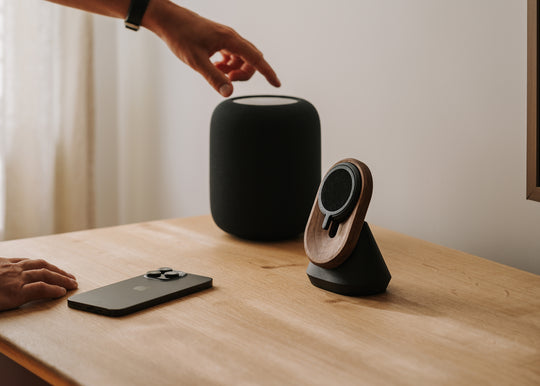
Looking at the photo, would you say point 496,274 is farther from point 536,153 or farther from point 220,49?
point 220,49

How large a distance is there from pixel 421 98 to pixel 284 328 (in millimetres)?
663

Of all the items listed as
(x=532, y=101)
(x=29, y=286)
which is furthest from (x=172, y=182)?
(x=532, y=101)

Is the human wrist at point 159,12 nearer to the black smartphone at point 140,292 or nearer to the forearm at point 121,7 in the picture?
the forearm at point 121,7

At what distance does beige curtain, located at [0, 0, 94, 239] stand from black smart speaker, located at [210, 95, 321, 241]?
1.03 metres

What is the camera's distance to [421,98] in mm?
1220

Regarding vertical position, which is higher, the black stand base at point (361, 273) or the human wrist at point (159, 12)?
the human wrist at point (159, 12)

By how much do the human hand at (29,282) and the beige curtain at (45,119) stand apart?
3.79 ft

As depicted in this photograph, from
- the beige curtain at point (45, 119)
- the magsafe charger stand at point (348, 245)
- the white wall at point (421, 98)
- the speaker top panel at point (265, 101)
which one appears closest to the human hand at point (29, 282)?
the magsafe charger stand at point (348, 245)

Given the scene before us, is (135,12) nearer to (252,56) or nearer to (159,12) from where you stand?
(159,12)

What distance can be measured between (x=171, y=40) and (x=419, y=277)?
580 mm

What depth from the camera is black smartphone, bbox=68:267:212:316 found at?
78 cm

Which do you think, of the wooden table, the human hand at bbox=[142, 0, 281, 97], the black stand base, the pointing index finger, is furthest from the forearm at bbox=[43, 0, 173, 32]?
the black stand base

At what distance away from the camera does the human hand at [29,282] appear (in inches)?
30.8

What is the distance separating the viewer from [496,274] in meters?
0.95
